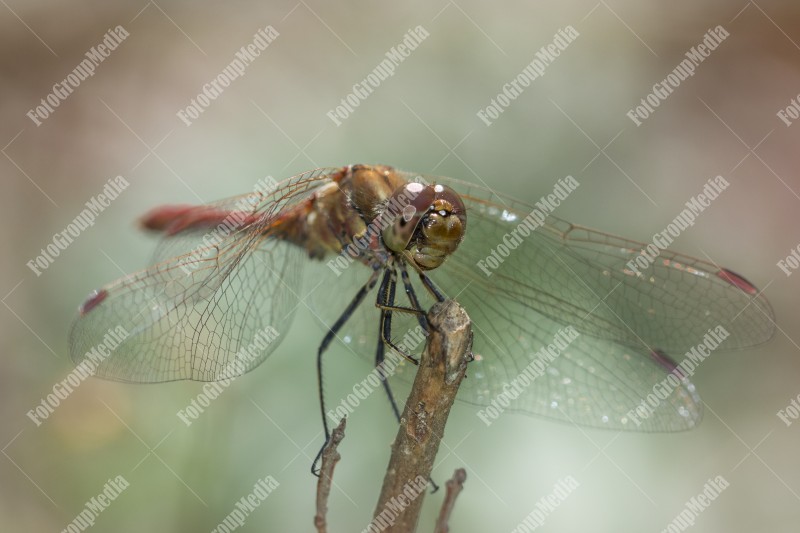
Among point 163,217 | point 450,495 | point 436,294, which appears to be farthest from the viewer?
point 163,217

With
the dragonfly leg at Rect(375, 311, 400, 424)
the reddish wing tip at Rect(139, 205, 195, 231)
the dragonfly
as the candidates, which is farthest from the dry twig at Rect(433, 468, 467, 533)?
the reddish wing tip at Rect(139, 205, 195, 231)

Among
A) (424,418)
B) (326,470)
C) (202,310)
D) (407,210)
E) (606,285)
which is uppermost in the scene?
(606,285)

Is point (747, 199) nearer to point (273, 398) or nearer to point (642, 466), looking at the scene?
point (642, 466)

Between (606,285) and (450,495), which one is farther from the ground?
(606,285)

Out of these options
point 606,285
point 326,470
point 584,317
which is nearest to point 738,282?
point 606,285

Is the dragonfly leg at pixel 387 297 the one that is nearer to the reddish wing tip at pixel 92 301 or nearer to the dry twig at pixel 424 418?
the dry twig at pixel 424 418

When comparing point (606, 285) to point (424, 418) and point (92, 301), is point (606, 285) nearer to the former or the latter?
point (424, 418)

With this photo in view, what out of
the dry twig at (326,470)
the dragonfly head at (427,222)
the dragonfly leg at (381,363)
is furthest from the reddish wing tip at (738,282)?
the dry twig at (326,470)
